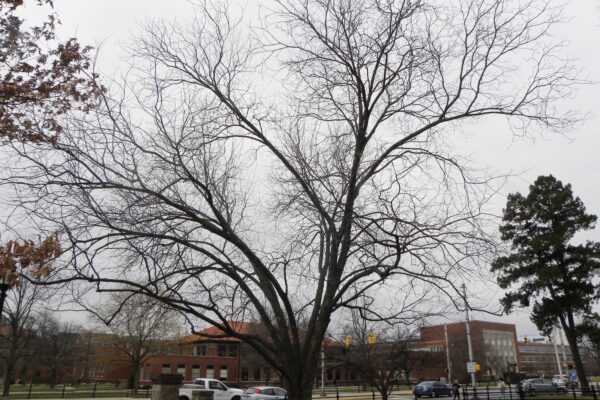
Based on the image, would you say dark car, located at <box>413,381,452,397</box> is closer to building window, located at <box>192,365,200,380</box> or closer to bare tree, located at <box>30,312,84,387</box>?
building window, located at <box>192,365,200,380</box>

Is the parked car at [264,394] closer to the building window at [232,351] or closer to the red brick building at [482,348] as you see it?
the red brick building at [482,348]

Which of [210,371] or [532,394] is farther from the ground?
[210,371]

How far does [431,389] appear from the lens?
138ft

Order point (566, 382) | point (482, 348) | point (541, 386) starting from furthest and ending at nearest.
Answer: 1. point (482, 348)
2. point (566, 382)
3. point (541, 386)

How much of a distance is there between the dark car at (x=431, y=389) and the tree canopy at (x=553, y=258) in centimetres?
1280

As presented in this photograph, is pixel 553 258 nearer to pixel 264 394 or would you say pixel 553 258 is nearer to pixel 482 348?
pixel 264 394

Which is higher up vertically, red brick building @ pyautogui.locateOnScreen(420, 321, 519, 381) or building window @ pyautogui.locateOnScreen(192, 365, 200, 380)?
red brick building @ pyautogui.locateOnScreen(420, 321, 519, 381)

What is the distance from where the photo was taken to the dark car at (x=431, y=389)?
41.5 meters

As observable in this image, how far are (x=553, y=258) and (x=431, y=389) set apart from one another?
1749 cm

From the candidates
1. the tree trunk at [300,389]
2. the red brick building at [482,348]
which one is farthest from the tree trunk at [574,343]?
the tree trunk at [300,389]

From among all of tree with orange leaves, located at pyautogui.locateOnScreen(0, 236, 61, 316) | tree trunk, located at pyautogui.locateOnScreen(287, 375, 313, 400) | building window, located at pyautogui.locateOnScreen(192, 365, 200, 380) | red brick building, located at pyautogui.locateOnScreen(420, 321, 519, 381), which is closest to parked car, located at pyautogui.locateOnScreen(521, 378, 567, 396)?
red brick building, located at pyautogui.locateOnScreen(420, 321, 519, 381)

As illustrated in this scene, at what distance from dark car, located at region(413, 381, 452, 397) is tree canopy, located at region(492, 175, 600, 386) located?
12.8 m

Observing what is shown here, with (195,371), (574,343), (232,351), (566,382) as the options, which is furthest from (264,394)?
(232,351)

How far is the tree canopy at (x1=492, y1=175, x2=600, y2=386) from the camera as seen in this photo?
31.8 meters
